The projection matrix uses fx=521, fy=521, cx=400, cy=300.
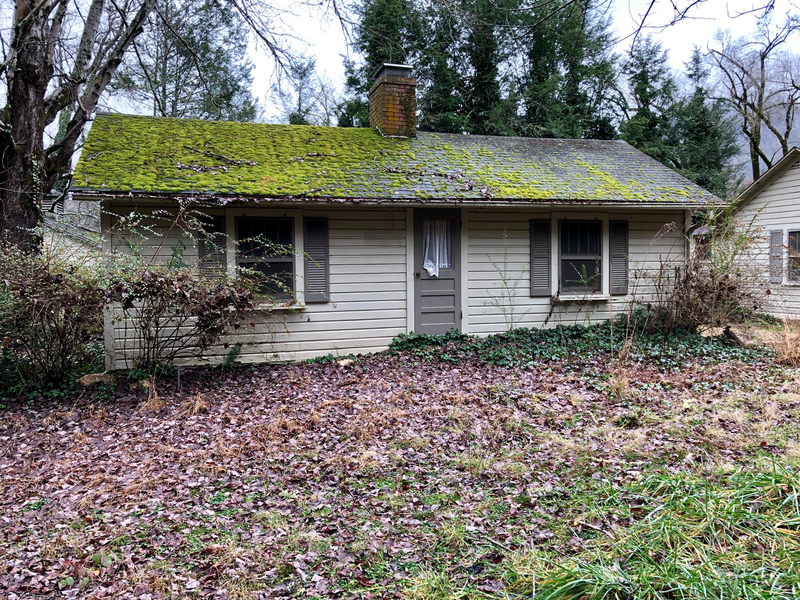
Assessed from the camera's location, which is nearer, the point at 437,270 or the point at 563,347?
the point at 563,347

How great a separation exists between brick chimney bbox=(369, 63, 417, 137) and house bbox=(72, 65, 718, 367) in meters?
0.03

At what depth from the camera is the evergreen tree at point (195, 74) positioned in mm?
14344

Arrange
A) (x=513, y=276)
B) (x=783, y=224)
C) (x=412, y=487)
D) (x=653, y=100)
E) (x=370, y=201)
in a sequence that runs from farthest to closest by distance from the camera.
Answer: (x=653, y=100)
(x=783, y=224)
(x=513, y=276)
(x=370, y=201)
(x=412, y=487)

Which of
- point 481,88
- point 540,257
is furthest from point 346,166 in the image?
point 481,88

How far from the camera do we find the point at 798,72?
2150cm

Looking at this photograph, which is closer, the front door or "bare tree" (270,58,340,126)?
the front door

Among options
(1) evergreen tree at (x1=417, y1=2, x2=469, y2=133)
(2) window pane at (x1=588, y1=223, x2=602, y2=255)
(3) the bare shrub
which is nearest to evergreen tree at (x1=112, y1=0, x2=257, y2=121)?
(1) evergreen tree at (x1=417, y1=2, x2=469, y2=133)

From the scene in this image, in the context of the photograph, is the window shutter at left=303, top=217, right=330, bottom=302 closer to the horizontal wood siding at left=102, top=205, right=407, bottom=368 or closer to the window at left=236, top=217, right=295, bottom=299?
the horizontal wood siding at left=102, top=205, right=407, bottom=368

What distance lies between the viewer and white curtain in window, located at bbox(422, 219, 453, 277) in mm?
9477

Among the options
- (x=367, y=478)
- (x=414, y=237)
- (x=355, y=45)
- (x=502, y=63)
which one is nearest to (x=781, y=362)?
(x=414, y=237)

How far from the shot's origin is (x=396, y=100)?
11.1 metres

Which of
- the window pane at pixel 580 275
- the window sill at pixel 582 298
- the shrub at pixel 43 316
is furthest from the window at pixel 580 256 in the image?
the shrub at pixel 43 316

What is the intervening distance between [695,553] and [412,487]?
2.02 metres

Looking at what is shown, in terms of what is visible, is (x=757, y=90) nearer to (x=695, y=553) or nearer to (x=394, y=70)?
(x=394, y=70)
